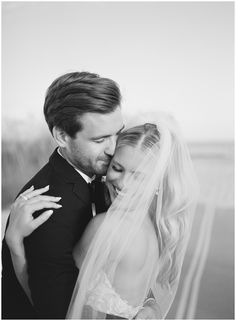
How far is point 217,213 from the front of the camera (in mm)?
2154

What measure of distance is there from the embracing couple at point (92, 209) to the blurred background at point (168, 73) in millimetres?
532

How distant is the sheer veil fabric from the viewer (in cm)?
148

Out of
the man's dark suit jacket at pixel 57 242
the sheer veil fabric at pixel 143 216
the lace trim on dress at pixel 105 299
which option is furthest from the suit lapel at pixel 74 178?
the lace trim on dress at pixel 105 299

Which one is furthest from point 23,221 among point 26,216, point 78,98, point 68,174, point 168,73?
point 168,73

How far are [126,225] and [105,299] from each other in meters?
0.27

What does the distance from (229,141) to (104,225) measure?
0.97m

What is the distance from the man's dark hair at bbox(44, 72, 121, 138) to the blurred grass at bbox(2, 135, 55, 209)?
65cm

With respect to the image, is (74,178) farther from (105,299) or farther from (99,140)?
(105,299)

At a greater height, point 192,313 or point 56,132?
point 56,132

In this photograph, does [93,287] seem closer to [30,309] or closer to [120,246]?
[120,246]

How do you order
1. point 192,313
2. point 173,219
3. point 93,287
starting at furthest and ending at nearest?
point 192,313 < point 173,219 < point 93,287

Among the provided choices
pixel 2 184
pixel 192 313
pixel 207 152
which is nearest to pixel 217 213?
pixel 207 152

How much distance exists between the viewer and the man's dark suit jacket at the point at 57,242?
142cm

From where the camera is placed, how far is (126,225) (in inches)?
58.9
